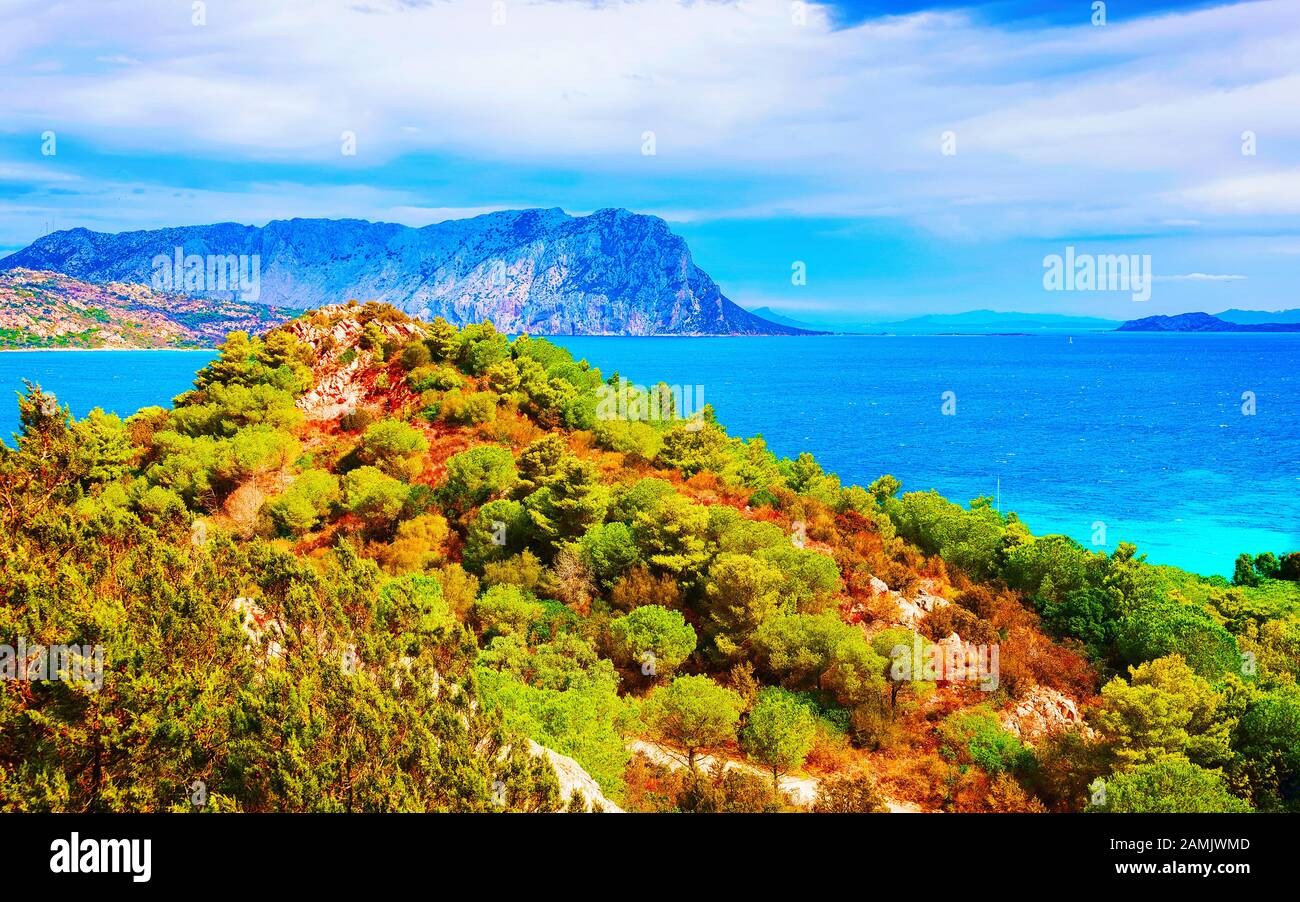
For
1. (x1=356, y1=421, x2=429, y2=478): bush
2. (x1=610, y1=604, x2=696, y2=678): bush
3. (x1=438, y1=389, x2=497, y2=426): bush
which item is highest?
(x1=438, y1=389, x2=497, y2=426): bush

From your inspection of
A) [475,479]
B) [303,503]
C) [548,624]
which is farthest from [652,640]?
[303,503]

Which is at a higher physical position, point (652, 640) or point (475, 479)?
point (475, 479)

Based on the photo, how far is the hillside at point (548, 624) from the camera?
1422cm

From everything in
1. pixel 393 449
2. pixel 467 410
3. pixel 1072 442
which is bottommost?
pixel 393 449

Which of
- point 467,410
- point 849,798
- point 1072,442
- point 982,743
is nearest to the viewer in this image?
point 849,798

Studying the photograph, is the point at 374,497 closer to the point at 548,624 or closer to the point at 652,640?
the point at 548,624

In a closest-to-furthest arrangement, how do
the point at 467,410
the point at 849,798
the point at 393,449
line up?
1. the point at 849,798
2. the point at 393,449
3. the point at 467,410

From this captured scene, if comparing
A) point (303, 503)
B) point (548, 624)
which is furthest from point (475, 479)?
point (548, 624)

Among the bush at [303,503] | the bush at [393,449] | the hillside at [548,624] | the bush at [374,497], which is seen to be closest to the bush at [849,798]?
the hillside at [548,624]

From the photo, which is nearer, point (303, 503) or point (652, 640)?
point (652, 640)

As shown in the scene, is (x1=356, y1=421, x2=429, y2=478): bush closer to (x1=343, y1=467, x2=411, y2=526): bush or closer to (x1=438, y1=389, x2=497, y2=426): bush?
(x1=343, y1=467, x2=411, y2=526): bush

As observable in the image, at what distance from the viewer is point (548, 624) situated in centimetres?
3011

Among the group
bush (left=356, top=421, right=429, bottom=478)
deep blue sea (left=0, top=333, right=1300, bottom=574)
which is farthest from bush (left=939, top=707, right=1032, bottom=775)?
deep blue sea (left=0, top=333, right=1300, bottom=574)

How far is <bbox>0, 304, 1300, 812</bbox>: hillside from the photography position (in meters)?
14.2
